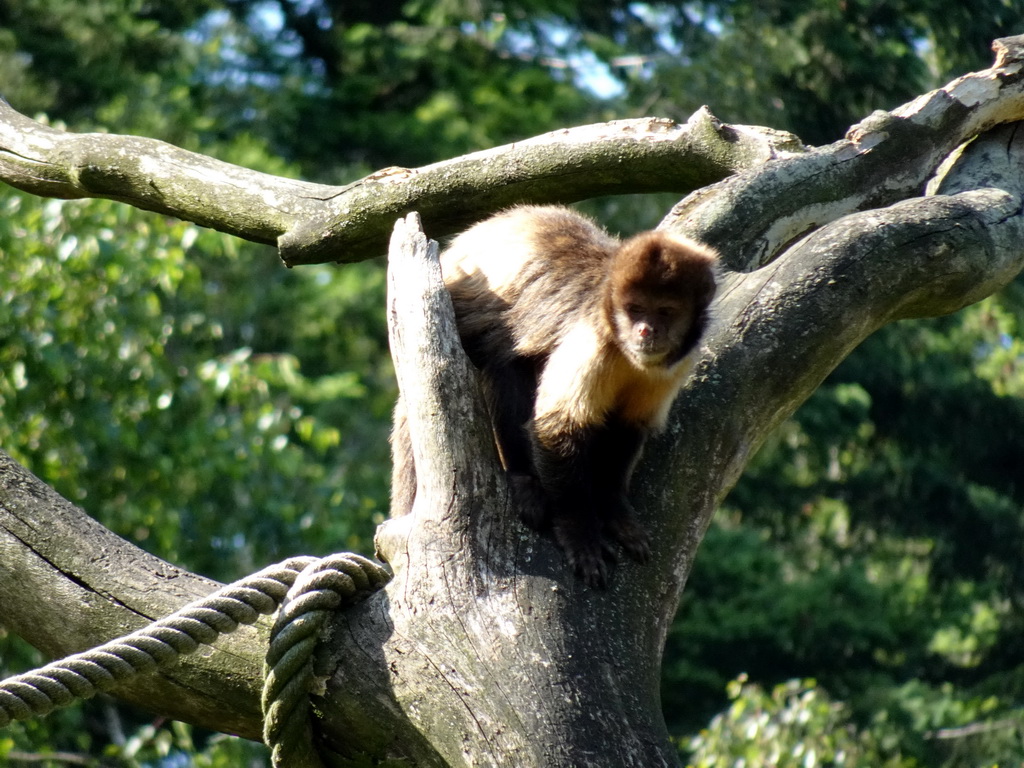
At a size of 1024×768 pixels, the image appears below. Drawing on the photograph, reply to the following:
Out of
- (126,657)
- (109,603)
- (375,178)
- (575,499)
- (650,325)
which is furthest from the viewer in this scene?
(375,178)

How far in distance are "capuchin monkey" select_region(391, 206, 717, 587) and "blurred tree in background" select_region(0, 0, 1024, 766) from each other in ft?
11.5

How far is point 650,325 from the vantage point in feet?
12.5

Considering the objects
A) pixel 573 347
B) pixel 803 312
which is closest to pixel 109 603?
pixel 573 347

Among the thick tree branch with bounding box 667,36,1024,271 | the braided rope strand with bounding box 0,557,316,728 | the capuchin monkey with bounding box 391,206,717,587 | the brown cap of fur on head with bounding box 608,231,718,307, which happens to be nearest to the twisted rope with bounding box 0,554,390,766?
the braided rope strand with bounding box 0,557,316,728

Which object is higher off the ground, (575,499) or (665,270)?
(665,270)

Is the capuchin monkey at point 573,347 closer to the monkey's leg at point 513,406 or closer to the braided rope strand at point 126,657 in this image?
the monkey's leg at point 513,406

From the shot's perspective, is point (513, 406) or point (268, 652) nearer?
point (268, 652)

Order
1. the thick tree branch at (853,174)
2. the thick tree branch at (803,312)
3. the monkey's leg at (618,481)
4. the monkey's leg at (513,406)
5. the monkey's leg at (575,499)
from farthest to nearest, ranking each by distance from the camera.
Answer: the thick tree branch at (853,174)
the monkey's leg at (513,406)
the thick tree branch at (803,312)
the monkey's leg at (618,481)
the monkey's leg at (575,499)

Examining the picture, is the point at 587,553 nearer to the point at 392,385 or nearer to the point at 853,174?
the point at 853,174

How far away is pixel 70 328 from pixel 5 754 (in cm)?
243

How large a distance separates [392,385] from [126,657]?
13.3m

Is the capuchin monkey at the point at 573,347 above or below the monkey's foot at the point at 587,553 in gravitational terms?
above

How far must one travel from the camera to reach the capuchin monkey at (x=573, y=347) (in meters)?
3.66

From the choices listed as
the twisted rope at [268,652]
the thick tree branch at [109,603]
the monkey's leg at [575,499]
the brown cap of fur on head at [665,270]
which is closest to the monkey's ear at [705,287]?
the brown cap of fur on head at [665,270]
